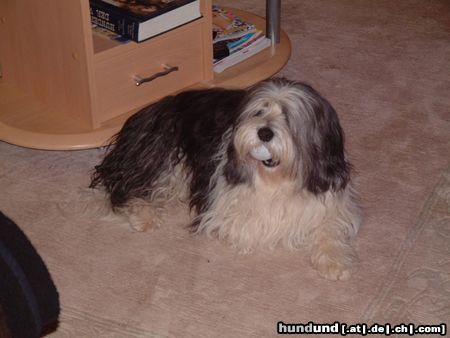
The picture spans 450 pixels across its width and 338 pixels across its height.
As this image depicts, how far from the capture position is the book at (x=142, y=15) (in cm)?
280

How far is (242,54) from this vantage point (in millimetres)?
3355

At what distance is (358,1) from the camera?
13.5 ft

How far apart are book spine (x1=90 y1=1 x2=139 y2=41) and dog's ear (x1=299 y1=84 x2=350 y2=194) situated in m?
0.83

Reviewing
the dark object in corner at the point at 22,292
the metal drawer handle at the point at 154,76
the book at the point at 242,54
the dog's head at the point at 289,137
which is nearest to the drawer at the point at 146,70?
the metal drawer handle at the point at 154,76

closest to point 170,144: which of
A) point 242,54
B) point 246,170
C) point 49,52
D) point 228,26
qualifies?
point 246,170

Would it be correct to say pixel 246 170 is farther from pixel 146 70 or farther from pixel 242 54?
pixel 242 54

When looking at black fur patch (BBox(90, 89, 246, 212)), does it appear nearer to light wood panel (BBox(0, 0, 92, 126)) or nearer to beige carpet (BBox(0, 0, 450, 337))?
beige carpet (BBox(0, 0, 450, 337))

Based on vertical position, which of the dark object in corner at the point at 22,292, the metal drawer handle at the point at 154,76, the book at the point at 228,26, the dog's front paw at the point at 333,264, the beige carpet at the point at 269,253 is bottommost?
the beige carpet at the point at 269,253

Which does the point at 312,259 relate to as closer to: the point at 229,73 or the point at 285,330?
the point at 285,330

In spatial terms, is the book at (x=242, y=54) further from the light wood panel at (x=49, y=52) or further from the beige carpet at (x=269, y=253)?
the light wood panel at (x=49, y=52)

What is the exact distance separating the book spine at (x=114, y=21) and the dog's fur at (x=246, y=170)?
347mm

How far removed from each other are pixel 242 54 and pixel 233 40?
0.08 meters

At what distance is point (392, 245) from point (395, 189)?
1.00 feet

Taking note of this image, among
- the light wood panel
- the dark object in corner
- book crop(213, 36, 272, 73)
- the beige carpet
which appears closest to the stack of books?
book crop(213, 36, 272, 73)
